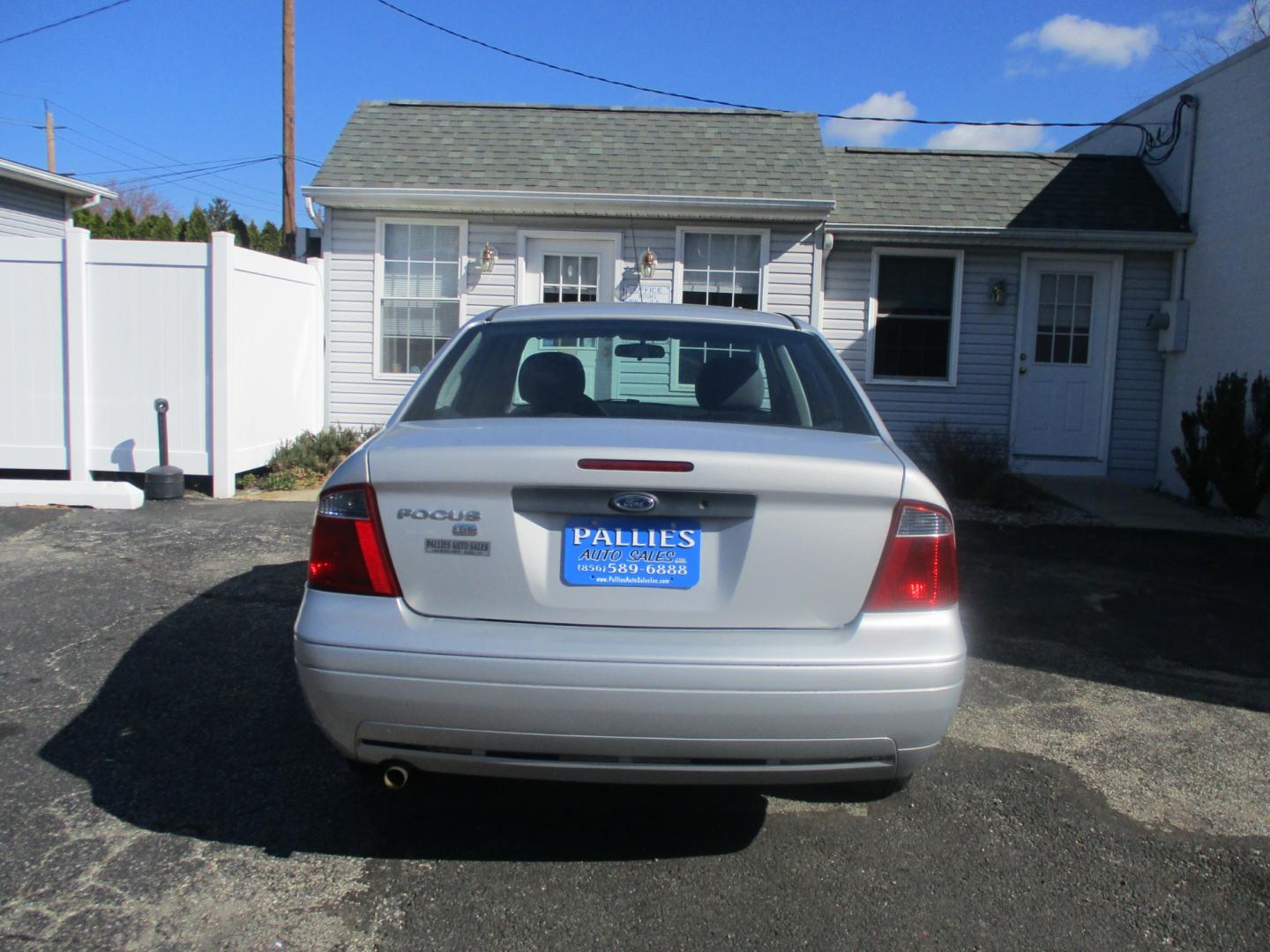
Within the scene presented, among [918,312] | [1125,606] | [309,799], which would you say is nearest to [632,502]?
[309,799]

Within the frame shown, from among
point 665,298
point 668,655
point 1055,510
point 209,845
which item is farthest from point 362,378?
point 668,655

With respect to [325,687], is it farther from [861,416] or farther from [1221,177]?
[1221,177]

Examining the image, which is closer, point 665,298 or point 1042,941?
point 1042,941

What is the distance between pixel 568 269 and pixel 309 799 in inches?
336

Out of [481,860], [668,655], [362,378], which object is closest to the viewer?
[668,655]

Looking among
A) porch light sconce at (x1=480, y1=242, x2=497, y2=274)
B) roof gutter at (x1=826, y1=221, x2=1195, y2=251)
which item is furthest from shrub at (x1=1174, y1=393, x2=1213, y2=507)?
porch light sconce at (x1=480, y1=242, x2=497, y2=274)

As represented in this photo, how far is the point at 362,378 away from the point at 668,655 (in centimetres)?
929

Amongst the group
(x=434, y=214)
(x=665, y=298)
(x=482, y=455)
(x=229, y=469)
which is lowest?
(x=229, y=469)

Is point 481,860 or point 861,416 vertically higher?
point 861,416

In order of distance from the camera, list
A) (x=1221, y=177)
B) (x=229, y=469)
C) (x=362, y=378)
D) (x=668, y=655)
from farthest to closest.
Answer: (x=362, y=378)
(x=1221, y=177)
(x=229, y=469)
(x=668, y=655)

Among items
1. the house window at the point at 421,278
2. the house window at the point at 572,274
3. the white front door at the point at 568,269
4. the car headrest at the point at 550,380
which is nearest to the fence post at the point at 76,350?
the house window at the point at 421,278

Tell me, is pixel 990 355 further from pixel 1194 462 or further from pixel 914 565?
pixel 914 565

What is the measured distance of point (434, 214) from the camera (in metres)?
11.1

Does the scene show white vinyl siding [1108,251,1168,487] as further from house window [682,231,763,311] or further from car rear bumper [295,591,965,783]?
car rear bumper [295,591,965,783]
